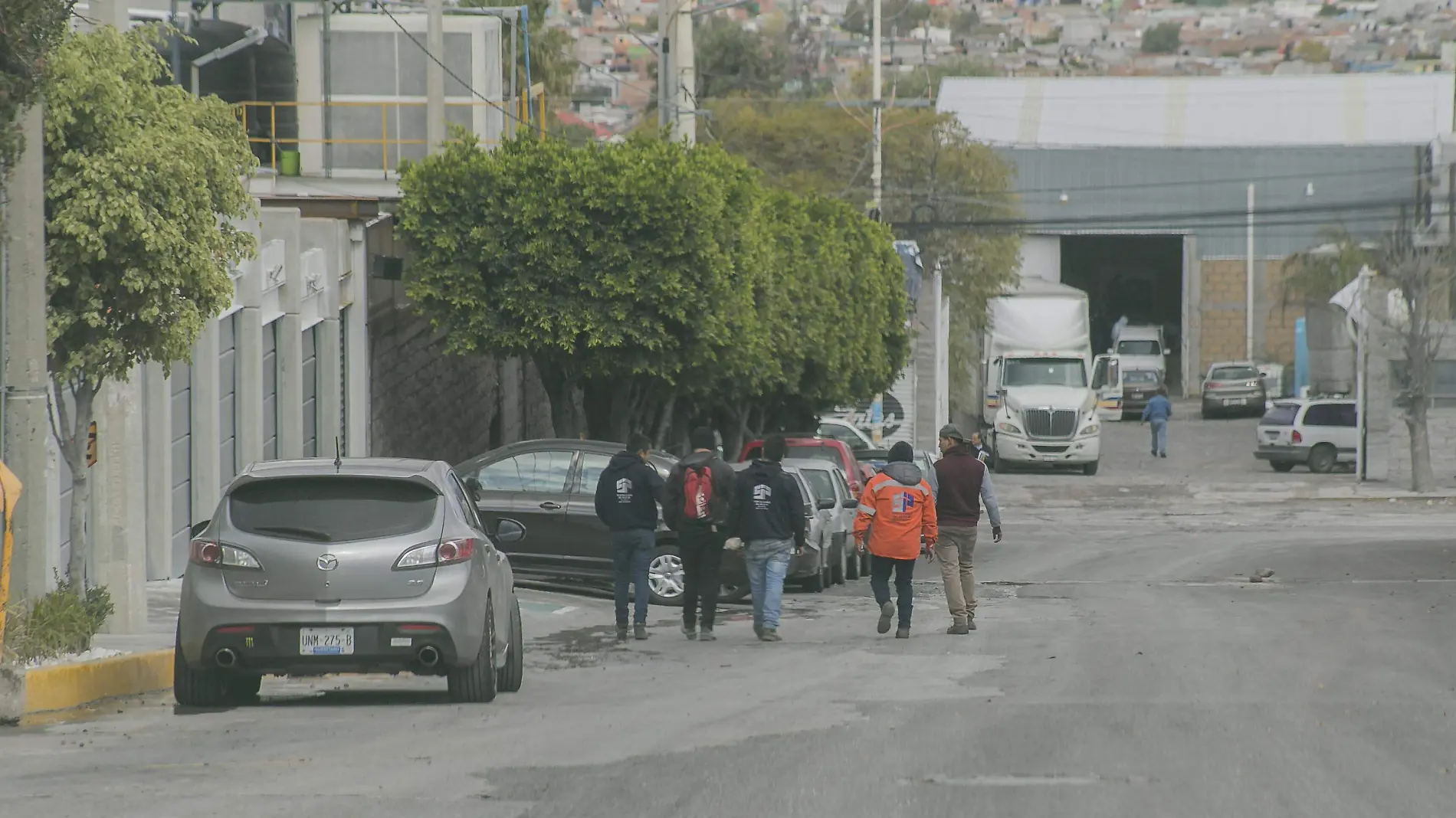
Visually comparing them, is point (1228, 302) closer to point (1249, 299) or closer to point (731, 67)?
point (1249, 299)

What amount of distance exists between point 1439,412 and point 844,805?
139 ft

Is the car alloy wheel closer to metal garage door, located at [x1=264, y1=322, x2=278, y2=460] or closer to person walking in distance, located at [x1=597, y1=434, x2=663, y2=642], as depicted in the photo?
person walking in distance, located at [x1=597, y1=434, x2=663, y2=642]

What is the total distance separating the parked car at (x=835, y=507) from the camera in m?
24.6

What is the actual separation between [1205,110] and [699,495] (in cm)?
7449

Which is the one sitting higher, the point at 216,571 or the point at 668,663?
the point at 216,571

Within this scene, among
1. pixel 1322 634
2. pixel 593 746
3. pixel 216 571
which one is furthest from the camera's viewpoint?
pixel 1322 634

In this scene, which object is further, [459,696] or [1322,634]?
[1322,634]

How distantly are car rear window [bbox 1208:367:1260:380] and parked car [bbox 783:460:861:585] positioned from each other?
45046mm

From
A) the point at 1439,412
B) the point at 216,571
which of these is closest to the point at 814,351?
the point at 1439,412

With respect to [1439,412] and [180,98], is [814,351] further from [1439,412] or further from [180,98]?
[180,98]

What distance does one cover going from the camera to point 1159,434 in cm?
5581

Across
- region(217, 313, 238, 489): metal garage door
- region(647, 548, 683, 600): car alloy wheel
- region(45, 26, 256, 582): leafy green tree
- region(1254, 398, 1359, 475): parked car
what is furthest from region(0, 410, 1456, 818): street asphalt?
region(1254, 398, 1359, 475): parked car

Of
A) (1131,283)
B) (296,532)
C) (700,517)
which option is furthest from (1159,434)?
(296,532)

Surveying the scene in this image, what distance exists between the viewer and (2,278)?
41.2 feet
